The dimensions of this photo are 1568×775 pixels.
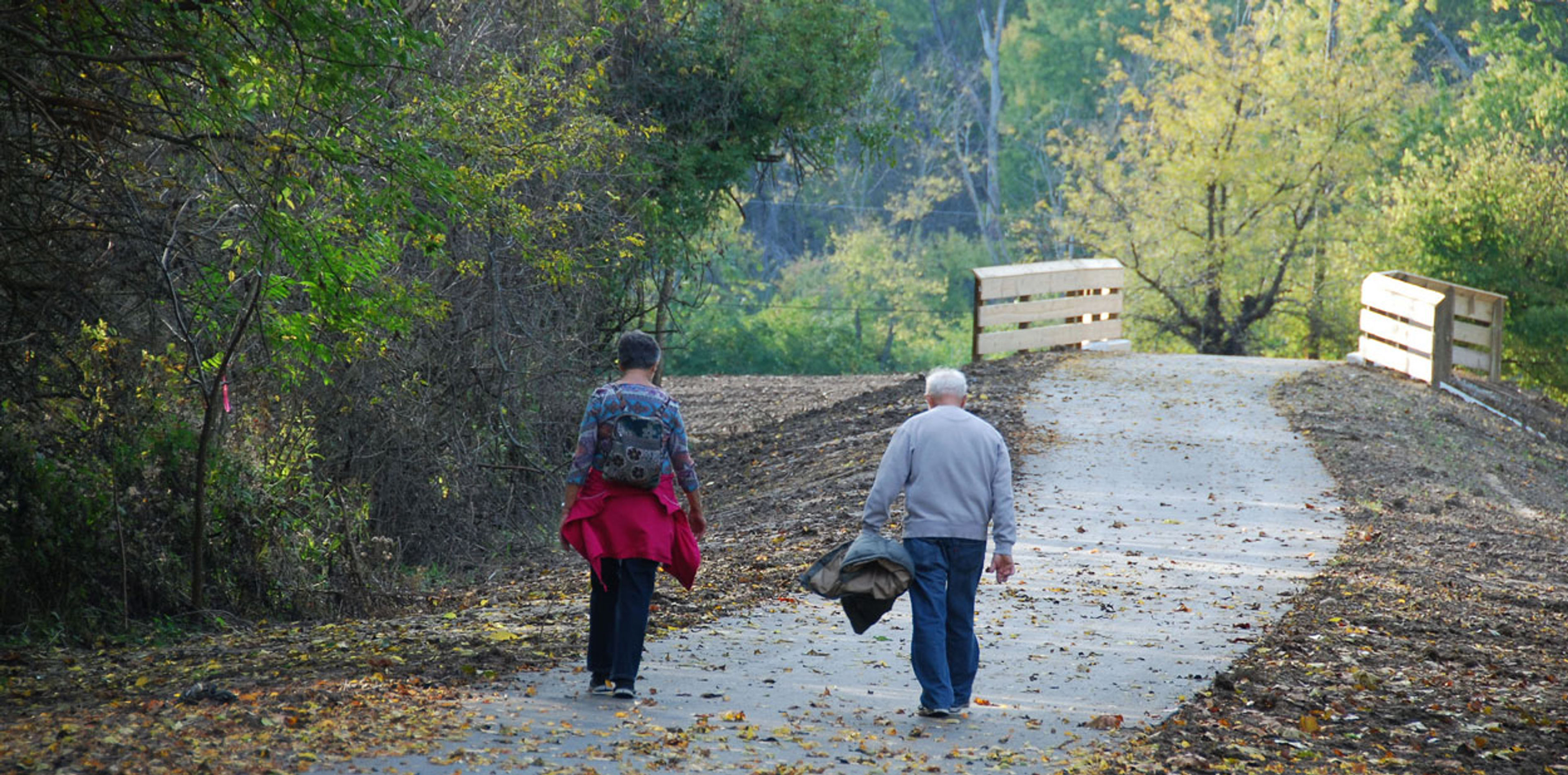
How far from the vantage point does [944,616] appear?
21.4 feet

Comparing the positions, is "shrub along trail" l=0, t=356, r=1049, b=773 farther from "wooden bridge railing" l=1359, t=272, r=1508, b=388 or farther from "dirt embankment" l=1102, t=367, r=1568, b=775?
"wooden bridge railing" l=1359, t=272, r=1508, b=388

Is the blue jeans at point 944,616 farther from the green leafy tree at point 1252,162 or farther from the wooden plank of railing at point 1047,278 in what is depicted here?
the green leafy tree at point 1252,162

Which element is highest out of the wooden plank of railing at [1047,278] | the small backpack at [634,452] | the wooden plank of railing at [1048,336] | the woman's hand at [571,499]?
the wooden plank of railing at [1047,278]

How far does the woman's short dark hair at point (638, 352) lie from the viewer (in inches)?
253

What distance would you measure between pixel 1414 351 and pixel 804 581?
16.3m

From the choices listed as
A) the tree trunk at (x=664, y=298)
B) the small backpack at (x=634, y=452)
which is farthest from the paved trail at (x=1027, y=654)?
the tree trunk at (x=664, y=298)

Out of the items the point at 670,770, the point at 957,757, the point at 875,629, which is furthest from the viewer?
the point at 875,629

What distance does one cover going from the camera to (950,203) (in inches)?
2281

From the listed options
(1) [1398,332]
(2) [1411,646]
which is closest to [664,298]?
(1) [1398,332]

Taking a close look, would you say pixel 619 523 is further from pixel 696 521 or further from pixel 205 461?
pixel 205 461

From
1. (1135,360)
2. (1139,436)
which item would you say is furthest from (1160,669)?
(1135,360)

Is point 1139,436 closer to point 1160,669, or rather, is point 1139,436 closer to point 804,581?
point 1160,669

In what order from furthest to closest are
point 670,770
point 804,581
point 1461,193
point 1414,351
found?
point 1461,193, point 1414,351, point 804,581, point 670,770

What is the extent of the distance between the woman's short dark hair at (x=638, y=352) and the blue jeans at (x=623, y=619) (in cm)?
83
